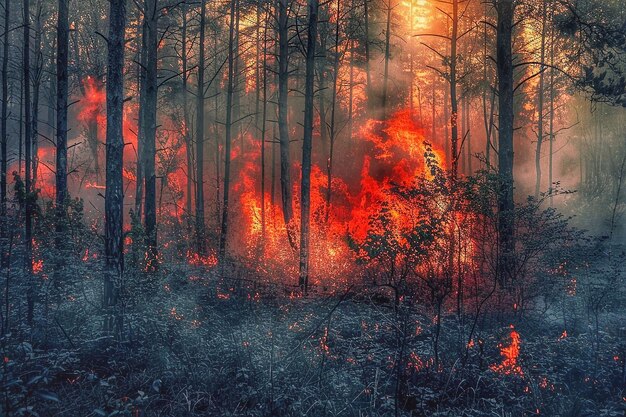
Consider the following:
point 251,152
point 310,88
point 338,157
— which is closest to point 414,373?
point 310,88

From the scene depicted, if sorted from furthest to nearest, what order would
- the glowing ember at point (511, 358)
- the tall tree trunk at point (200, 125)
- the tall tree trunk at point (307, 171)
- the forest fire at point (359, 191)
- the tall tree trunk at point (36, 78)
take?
1. the forest fire at point (359, 191)
2. the tall tree trunk at point (200, 125)
3. the tall tree trunk at point (36, 78)
4. the tall tree trunk at point (307, 171)
5. the glowing ember at point (511, 358)

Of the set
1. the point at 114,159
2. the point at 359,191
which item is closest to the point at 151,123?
the point at 114,159

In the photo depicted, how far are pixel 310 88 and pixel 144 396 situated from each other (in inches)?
357

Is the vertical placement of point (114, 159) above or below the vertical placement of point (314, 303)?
above

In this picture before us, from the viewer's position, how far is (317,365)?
24.2ft

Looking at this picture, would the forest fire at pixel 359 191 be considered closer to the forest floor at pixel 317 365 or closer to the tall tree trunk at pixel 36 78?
the forest floor at pixel 317 365

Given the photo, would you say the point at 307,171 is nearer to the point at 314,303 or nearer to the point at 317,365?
the point at 314,303

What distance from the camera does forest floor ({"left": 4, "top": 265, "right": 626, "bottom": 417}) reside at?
588 cm

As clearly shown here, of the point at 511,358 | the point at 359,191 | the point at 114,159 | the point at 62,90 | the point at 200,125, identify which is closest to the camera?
the point at 511,358

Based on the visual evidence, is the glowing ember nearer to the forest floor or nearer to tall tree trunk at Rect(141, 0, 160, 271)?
the forest floor

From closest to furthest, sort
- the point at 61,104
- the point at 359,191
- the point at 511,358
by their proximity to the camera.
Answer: the point at 511,358, the point at 61,104, the point at 359,191

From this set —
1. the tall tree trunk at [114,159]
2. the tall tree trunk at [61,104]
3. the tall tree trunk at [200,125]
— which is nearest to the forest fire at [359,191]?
the tall tree trunk at [200,125]

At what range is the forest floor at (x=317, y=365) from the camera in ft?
19.3

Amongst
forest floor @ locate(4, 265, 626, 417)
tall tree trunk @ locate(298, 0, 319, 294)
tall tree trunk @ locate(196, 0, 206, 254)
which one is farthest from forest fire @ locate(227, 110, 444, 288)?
forest floor @ locate(4, 265, 626, 417)
